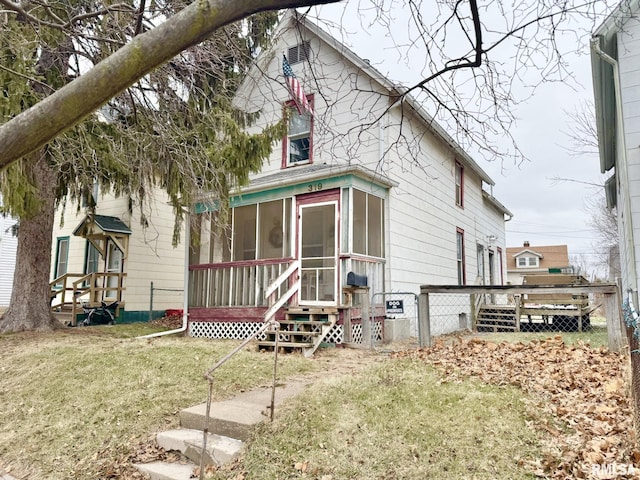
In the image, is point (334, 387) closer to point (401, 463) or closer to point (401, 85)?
point (401, 463)

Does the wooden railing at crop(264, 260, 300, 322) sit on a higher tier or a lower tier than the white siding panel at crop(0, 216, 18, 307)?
lower

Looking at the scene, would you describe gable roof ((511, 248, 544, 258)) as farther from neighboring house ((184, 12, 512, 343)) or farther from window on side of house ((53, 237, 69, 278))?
window on side of house ((53, 237, 69, 278))

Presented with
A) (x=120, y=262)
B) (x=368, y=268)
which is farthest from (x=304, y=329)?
(x=120, y=262)


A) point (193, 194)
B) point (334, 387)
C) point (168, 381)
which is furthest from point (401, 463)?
point (193, 194)

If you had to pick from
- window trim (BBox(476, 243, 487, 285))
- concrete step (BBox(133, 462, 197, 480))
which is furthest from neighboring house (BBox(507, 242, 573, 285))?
concrete step (BBox(133, 462, 197, 480))

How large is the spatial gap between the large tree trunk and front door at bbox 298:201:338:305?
5.64 metres

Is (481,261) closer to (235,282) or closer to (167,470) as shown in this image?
(235,282)

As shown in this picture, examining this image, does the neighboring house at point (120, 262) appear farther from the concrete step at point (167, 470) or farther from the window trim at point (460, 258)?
the concrete step at point (167, 470)

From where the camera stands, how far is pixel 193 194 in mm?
8734

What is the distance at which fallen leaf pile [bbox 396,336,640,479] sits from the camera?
3.01 meters

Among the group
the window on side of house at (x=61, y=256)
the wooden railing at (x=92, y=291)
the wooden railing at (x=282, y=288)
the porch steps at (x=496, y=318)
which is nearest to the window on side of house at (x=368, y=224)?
the wooden railing at (x=282, y=288)

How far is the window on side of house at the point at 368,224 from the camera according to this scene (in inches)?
385

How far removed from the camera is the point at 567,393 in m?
4.27

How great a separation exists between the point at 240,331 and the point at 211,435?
19.2 ft
